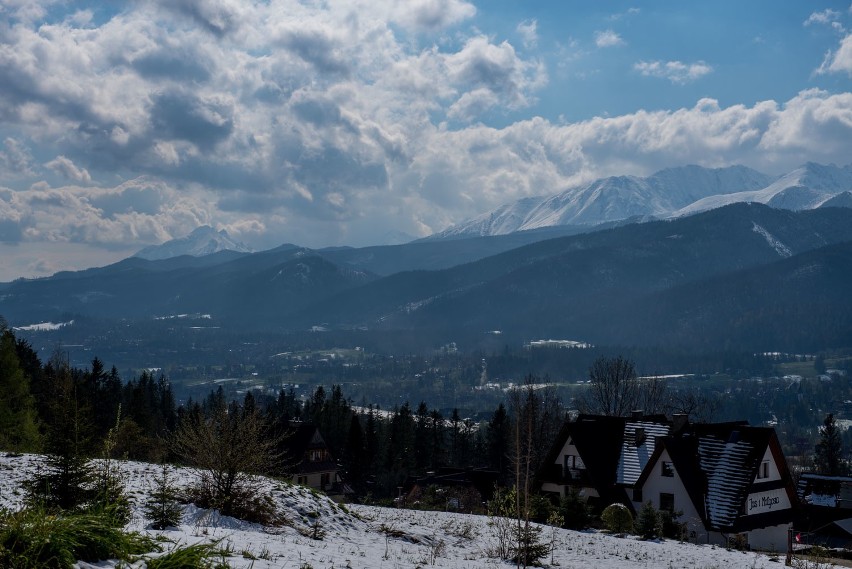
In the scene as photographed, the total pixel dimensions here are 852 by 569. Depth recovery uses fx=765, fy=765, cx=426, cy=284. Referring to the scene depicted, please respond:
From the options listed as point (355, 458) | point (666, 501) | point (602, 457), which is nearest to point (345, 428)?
point (355, 458)

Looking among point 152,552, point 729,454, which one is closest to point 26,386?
point 729,454

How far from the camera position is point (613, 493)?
165 ft

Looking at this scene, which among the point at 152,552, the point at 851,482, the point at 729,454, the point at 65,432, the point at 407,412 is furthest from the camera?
the point at 407,412

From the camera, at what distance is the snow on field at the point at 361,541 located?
16.8 metres

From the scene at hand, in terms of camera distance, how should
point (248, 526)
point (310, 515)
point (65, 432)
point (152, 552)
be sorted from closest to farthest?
point (152, 552) → point (65, 432) → point (248, 526) → point (310, 515)

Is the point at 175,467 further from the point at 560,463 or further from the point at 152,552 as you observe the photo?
the point at 560,463

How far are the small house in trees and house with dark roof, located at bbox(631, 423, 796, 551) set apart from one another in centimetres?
4000

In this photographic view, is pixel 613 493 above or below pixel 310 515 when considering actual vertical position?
below

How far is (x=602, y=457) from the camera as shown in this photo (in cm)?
5250

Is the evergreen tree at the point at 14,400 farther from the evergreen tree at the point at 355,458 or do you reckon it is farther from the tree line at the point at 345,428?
the evergreen tree at the point at 355,458

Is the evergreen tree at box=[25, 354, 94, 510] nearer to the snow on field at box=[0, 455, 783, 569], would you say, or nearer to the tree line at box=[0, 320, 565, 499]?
the snow on field at box=[0, 455, 783, 569]

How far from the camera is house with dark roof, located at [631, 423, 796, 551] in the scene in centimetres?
4453

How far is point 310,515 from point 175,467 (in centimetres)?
698

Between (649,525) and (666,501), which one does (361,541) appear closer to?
(649,525)
